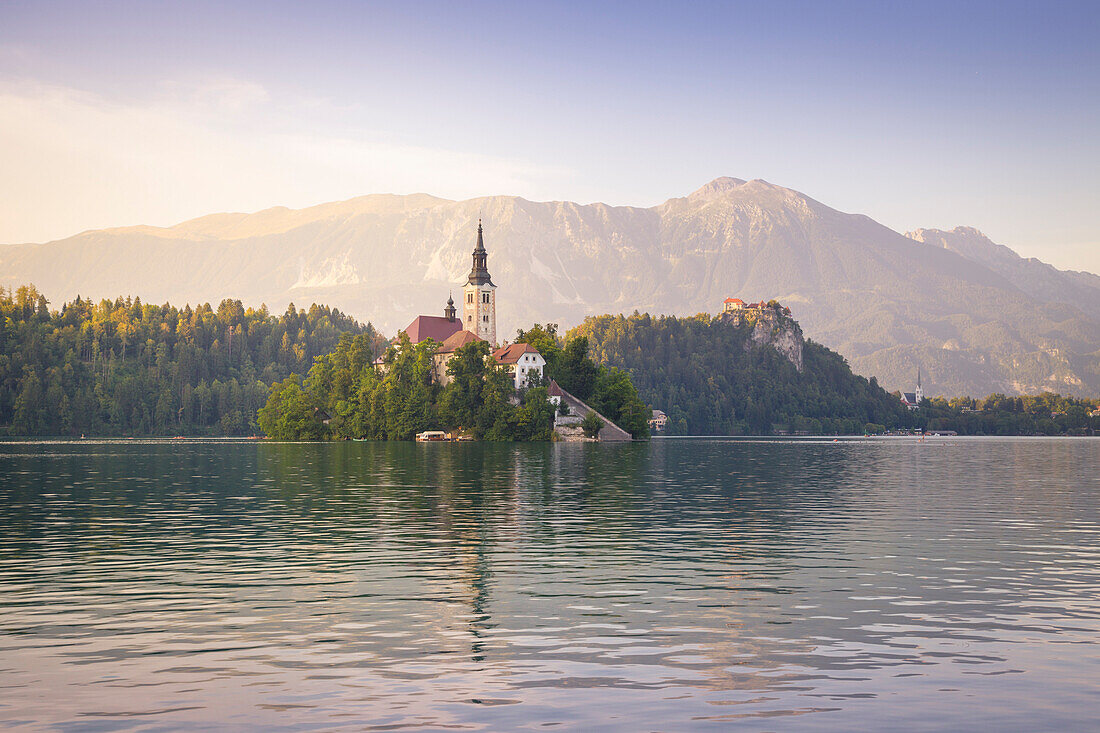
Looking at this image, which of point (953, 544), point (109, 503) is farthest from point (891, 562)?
point (109, 503)

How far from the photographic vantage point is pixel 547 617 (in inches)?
992

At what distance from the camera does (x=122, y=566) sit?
33.8 meters

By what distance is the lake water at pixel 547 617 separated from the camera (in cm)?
1727

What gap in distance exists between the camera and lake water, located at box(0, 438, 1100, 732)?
17.3 meters

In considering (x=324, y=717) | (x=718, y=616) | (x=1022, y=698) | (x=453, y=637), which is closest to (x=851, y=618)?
(x=718, y=616)

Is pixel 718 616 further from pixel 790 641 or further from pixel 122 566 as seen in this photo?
pixel 122 566

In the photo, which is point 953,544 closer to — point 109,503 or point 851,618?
point 851,618

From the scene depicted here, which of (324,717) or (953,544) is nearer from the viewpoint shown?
(324,717)

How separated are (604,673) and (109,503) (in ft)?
154

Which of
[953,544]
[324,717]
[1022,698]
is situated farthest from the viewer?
[953,544]

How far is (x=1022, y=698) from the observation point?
709 inches

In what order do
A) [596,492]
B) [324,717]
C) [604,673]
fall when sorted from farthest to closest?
[596,492], [604,673], [324,717]

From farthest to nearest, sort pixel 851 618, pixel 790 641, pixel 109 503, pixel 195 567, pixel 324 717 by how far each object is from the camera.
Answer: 1. pixel 109 503
2. pixel 195 567
3. pixel 851 618
4. pixel 790 641
5. pixel 324 717

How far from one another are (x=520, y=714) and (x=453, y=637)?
20.7 feet
